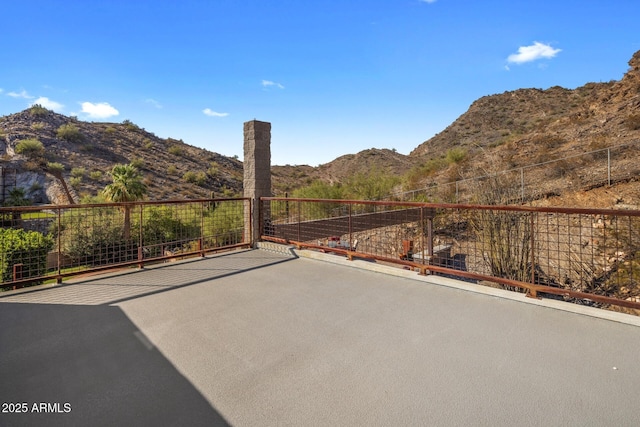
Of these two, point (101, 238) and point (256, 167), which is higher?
point (256, 167)

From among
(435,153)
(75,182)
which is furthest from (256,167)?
(435,153)

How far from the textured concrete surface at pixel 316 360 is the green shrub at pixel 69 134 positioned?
42.1 metres

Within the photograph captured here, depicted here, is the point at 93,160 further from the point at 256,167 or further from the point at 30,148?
the point at 256,167

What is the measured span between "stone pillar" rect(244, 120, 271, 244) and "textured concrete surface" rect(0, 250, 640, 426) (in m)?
2.95

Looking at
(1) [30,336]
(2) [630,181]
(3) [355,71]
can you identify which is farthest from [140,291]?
(3) [355,71]

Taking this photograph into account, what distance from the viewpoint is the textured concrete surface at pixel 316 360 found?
5.48ft

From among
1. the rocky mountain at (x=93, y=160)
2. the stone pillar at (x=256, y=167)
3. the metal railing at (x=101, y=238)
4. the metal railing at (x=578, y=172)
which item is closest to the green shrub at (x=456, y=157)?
the metal railing at (x=578, y=172)

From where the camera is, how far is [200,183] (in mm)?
36406

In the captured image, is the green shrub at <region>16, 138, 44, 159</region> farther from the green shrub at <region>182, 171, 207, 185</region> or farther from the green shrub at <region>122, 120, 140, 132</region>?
the green shrub at <region>122, 120, 140, 132</region>

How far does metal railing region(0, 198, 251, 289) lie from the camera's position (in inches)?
168

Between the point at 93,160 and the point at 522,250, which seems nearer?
the point at 522,250

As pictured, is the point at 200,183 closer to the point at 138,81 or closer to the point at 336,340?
the point at 138,81

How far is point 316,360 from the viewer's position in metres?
2.17

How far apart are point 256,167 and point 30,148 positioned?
120ft
